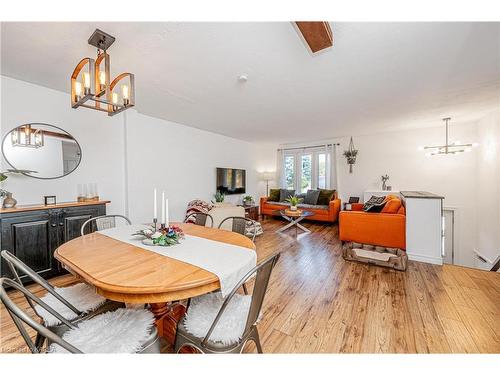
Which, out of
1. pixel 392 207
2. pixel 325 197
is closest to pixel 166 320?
pixel 392 207

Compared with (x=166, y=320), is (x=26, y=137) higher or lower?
higher

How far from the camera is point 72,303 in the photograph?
49.2 inches

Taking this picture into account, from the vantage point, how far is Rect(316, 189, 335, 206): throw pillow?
18.6 ft

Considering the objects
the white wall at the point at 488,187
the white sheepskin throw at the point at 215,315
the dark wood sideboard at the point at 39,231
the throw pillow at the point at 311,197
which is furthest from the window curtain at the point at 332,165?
the dark wood sideboard at the point at 39,231

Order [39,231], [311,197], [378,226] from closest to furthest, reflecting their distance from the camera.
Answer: [39,231], [378,226], [311,197]

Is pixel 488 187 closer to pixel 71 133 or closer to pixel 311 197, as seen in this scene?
pixel 311 197

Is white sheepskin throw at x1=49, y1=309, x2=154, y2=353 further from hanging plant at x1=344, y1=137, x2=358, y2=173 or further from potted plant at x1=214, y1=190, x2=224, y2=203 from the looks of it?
hanging plant at x1=344, y1=137, x2=358, y2=173

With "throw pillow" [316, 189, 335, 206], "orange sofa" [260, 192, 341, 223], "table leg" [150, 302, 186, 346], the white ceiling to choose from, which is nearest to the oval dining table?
"table leg" [150, 302, 186, 346]

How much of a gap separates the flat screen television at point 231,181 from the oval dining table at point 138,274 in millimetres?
3950

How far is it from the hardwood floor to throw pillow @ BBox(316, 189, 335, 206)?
2916 mm

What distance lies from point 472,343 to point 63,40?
4.04 meters

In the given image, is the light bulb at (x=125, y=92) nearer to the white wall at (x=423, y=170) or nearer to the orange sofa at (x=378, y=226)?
the orange sofa at (x=378, y=226)

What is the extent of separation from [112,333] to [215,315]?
0.51m

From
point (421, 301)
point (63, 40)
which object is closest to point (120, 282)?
point (63, 40)
